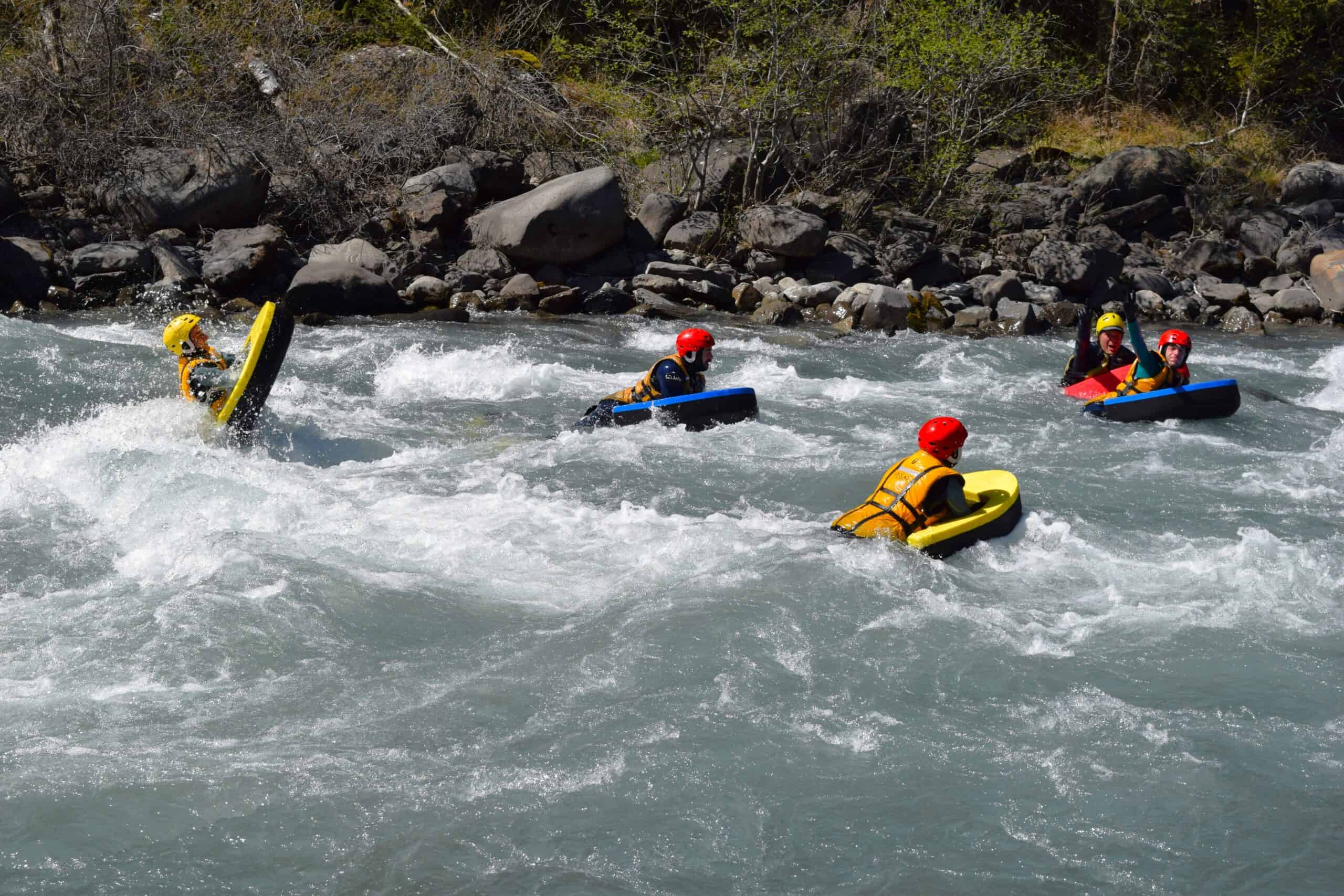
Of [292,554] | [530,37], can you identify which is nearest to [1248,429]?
[292,554]

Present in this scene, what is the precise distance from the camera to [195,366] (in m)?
8.28

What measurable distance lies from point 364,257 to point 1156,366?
30.2 ft

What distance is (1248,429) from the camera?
9703mm

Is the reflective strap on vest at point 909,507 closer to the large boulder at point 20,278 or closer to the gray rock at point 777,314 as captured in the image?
the gray rock at point 777,314

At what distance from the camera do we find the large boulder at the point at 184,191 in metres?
14.9

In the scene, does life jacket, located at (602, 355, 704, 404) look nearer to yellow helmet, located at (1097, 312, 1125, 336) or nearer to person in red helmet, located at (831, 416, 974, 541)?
person in red helmet, located at (831, 416, 974, 541)

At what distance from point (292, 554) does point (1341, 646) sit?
522 centimetres

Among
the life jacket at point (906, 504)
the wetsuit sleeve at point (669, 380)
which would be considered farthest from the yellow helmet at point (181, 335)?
the life jacket at point (906, 504)

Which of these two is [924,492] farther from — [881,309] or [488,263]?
[488,263]

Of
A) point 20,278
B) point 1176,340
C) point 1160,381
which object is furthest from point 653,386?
point 20,278

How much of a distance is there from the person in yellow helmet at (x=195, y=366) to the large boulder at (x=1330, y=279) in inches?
556

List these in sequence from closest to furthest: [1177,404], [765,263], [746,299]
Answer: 1. [1177,404]
2. [746,299]
3. [765,263]

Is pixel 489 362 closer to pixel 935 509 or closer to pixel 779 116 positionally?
pixel 935 509

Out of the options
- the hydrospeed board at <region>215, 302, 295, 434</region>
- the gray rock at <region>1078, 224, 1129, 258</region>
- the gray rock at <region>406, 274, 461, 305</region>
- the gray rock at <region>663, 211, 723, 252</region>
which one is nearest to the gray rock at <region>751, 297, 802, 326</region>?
the gray rock at <region>663, 211, 723, 252</region>
